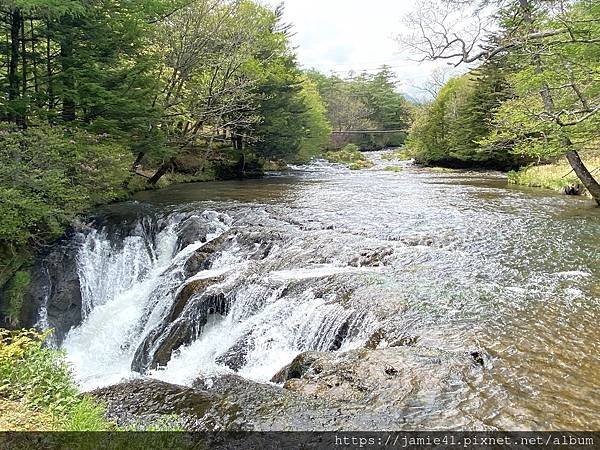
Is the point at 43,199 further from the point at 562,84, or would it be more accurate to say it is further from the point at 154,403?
the point at 562,84

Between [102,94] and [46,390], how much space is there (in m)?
10.5

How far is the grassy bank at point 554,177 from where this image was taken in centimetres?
1709

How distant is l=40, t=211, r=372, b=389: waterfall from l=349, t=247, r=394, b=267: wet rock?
488mm

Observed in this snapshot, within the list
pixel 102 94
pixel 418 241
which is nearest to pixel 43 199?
pixel 102 94

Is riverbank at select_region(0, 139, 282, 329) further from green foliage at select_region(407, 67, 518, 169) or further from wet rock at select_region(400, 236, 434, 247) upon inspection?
green foliage at select_region(407, 67, 518, 169)

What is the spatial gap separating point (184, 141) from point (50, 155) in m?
9.92

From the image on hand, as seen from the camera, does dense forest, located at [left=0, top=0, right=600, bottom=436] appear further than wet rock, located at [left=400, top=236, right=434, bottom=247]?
No

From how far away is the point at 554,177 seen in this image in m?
19.3

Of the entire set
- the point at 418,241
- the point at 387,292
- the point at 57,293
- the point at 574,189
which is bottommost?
the point at 57,293

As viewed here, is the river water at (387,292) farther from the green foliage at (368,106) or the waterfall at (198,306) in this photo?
the green foliage at (368,106)

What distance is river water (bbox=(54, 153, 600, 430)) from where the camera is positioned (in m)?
4.55

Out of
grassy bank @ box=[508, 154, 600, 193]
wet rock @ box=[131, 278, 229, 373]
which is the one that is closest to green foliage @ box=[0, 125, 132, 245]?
wet rock @ box=[131, 278, 229, 373]

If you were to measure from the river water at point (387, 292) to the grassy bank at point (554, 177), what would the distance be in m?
2.15

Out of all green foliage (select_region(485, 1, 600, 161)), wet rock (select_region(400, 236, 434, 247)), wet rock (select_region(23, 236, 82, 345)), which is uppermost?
green foliage (select_region(485, 1, 600, 161))
